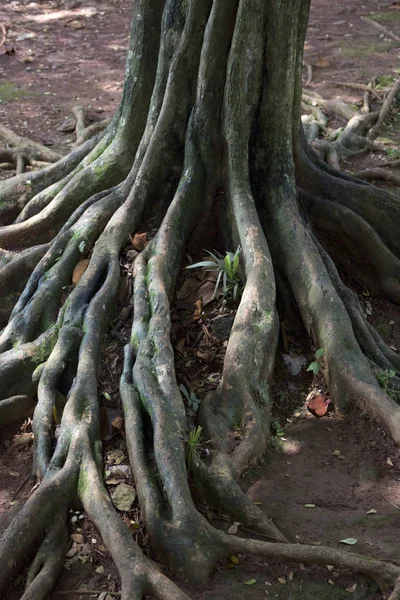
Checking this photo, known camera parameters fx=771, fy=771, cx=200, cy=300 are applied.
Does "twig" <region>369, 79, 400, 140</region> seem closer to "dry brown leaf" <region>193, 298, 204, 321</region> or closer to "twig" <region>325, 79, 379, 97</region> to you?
"twig" <region>325, 79, 379, 97</region>

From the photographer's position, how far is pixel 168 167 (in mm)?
5258

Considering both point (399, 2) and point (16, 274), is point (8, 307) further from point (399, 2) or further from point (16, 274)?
point (399, 2)

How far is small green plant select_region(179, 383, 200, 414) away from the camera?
423 centimetres

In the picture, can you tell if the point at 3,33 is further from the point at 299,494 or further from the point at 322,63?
the point at 299,494

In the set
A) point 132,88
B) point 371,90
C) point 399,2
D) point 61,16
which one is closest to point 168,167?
point 132,88

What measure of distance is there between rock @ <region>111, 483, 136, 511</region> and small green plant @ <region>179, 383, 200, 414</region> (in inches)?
24.9

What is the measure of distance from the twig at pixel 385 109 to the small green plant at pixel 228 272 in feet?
15.1

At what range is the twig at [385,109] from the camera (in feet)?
29.3

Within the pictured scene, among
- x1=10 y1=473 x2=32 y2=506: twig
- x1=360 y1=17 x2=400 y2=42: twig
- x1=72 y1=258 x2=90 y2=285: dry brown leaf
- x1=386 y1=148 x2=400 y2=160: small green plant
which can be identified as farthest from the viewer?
x1=360 y1=17 x2=400 y2=42: twig

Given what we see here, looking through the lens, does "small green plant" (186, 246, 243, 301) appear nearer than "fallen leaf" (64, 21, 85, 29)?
Yes

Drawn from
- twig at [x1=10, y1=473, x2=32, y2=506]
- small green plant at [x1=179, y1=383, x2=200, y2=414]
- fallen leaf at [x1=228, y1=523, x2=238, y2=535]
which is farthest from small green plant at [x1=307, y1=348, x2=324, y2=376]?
twig at [x1=10, y1=473, x2=32, y2=506]

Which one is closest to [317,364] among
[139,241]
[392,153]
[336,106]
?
[139,241]

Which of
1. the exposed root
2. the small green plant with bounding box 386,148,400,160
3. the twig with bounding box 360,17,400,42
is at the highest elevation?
the twig with bounding box 360,17,400,42

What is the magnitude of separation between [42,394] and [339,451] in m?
1.64
